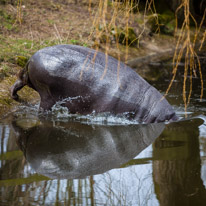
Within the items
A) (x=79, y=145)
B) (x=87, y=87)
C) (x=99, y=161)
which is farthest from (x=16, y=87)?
(x=99, y=161)

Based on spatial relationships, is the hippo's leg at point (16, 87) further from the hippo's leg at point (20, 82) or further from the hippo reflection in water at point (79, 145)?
the hippo reflection in water at point (79, 145)

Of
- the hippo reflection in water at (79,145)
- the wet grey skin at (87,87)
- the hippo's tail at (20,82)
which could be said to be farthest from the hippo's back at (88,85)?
the hippo reflection in water at (79,145)

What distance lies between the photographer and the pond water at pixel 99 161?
8.71 ft

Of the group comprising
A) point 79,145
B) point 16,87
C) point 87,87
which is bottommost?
point 79,145

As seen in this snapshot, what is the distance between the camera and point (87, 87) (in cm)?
497

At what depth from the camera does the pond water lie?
2656 millimetres

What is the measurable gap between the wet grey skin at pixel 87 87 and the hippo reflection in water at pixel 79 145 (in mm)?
304

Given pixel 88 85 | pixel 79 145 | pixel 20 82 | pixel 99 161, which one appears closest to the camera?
pixel 99 161

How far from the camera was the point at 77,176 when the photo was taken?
304 centimetres

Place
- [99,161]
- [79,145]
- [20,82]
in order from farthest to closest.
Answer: [20,82] < [79,145] < [99,161]

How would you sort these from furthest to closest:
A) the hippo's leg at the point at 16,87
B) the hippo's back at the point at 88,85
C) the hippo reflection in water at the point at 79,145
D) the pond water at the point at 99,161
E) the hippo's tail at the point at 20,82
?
the hippo's leg at the point at 16,87 < the hippo's tail at the point at 20,82 < the hippo's back at the point at 88,85 < the hippo reflection in water at the point at 79,145 < the pond water at the point at 99,161

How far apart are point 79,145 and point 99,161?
0.50m

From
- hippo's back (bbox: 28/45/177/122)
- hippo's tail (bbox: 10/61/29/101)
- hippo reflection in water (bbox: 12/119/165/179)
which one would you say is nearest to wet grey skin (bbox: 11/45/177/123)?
hippo's back (bbox: 28/45/177/122)

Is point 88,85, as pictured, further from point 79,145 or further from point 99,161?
point 99,161
